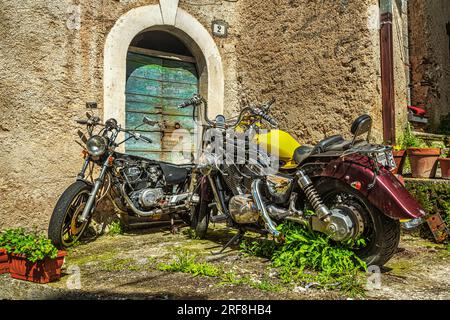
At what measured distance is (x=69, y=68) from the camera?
4691mm

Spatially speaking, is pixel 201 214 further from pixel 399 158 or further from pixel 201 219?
pixel 399 158

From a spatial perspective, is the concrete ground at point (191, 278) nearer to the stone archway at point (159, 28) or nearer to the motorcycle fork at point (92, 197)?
the motorcycle fork at point (92, 197)

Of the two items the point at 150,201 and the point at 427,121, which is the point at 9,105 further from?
the point at 427,121

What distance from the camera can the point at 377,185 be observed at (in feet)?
9.14

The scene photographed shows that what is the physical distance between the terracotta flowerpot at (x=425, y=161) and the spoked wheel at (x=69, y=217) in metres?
3.47

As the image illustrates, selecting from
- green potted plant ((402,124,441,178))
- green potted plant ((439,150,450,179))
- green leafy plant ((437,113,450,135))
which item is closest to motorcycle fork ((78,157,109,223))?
green potted plant ((402,124,441,178))

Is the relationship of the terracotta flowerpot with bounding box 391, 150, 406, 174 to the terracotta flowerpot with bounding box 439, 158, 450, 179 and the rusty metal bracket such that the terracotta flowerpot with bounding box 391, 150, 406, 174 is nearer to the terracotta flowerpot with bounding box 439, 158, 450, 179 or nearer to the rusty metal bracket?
the terracotta flowerpot with bounding box 439, 158, 450, 179

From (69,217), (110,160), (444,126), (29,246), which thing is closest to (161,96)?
(110,160)

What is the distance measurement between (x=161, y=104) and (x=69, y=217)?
2269 millimetres

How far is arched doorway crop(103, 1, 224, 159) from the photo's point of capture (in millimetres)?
4953

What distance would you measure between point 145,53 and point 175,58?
18.3 inches

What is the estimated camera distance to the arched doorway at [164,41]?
4953 mm

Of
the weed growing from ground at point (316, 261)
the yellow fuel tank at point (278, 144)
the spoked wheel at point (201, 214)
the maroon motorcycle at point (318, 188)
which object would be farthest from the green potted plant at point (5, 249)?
the yellow fuel tank at point (278, 144)
